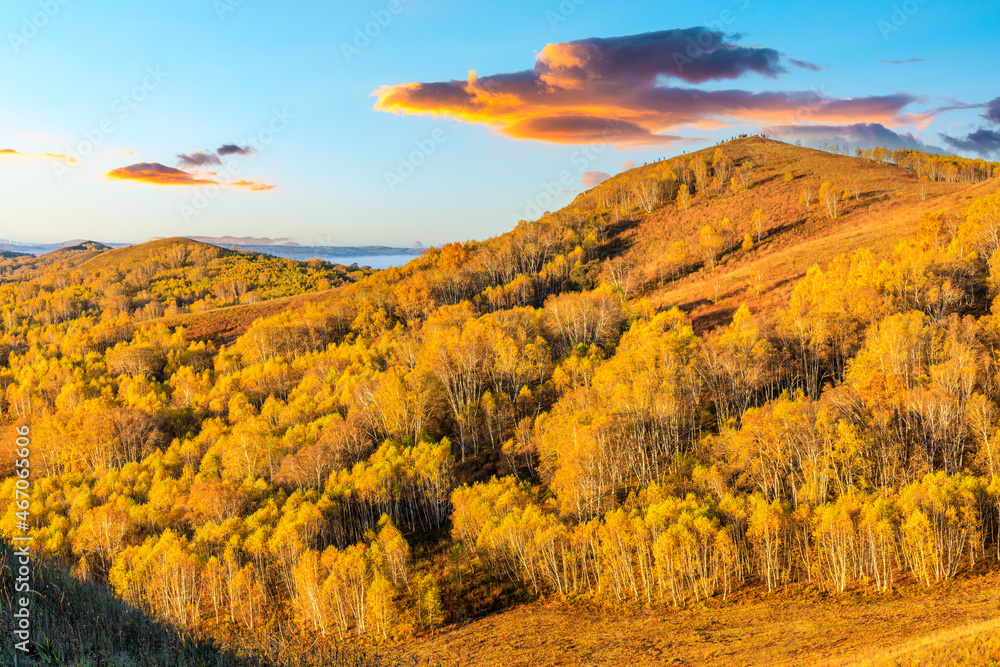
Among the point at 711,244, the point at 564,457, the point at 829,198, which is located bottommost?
the point at 564,457

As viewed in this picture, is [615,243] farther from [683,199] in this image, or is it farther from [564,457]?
[564,457]

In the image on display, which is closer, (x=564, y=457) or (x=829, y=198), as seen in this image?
(x=564, y=457)

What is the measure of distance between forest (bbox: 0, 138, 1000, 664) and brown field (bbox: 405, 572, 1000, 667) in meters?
2.47

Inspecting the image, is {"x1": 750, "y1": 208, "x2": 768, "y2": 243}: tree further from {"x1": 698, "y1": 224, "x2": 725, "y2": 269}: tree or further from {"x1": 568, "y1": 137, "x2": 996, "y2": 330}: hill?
{"x1": 698, "y1": 224, "x2": 725, "y2": 269}: tree

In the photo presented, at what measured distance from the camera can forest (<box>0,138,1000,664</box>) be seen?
186 feet

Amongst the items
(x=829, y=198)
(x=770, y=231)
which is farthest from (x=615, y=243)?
(x=829, y=198)

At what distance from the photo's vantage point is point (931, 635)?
37719mm

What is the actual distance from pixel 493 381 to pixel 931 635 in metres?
71.2

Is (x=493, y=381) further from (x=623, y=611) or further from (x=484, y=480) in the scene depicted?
(x=623, y=611)

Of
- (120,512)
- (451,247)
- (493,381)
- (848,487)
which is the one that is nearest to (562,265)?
(451,247)

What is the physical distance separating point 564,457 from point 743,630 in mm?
27665

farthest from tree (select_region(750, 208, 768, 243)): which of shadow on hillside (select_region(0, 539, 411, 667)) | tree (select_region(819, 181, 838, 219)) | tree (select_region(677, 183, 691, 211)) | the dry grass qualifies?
shadow on hillside (select_region(0, 539, 411, 667))

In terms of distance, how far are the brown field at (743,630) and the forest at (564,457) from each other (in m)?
2.47

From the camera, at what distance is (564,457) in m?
69.7
